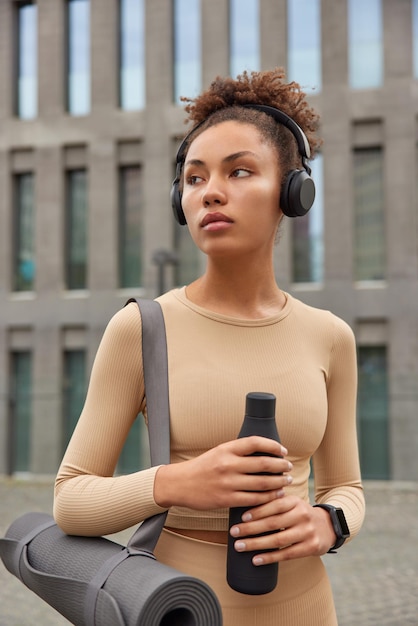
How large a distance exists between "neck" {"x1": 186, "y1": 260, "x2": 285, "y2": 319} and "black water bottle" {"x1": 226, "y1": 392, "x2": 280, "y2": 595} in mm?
423

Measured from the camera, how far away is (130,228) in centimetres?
Result: 1841

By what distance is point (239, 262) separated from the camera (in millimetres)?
1843

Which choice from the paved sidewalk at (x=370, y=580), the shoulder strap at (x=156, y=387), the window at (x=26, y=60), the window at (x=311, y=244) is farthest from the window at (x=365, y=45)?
the shoulder strap at (x=156, y=387)

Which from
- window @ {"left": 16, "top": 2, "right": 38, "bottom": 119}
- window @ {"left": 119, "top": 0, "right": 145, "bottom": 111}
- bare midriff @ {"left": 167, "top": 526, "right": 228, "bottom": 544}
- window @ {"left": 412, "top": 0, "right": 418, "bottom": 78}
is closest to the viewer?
bare midriff @ {"left": 167, "top": 526, "right": 228, "bottom": 544}

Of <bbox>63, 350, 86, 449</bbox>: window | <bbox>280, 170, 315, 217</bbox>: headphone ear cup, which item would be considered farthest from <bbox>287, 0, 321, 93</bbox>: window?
<bbox>280, 170, 315, 217</bbox>: headphone ear cup

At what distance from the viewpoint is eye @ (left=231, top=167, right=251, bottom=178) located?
1.77 meters

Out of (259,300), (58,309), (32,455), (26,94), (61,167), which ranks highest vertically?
(26,94)

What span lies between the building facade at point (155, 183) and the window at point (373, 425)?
31mm

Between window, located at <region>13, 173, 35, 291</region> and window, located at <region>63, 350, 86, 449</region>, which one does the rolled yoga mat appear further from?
window, located at <region>13, 173, 35, 291</region>

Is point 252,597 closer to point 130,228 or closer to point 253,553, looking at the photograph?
point 253,553

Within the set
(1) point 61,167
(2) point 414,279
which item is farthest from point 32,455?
(2) point 414,279

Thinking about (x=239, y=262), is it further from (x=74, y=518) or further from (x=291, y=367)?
(x=74, y=518)

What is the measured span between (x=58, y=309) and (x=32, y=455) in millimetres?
3721

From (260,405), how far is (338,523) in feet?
1.46
